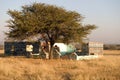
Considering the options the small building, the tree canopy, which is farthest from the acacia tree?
the small building

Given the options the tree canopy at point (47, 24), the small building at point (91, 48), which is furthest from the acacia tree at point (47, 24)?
the small building at point (91, 48)

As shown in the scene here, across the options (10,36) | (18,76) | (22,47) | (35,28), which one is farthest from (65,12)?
(18,76)

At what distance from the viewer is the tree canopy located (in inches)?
1465

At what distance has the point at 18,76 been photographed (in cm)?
1797

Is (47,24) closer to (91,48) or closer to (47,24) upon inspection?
(47,24)

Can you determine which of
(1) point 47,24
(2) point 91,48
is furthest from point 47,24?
(2) point 91,48

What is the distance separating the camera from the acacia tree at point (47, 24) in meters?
37.2

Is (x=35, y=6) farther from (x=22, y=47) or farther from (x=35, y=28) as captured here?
(x=22, y=47)

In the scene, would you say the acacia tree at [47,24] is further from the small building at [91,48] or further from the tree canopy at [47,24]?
the small building at [91,48]

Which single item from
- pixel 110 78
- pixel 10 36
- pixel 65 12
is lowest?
pixel 110 78

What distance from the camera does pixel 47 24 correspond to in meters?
37.8

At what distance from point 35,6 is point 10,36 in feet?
15.0

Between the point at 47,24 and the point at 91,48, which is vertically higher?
the point at 47,24

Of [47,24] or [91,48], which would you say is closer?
[47,24]
